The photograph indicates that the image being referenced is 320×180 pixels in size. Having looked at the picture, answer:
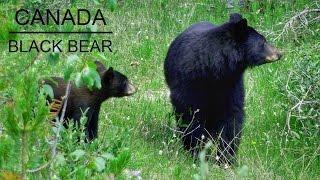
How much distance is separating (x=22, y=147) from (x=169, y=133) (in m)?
4.85

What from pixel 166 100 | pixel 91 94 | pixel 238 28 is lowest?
pixel 166 100

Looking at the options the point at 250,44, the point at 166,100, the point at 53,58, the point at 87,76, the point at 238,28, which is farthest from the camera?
the point at 166,100

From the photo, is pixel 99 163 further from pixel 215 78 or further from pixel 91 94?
pixel 215 78

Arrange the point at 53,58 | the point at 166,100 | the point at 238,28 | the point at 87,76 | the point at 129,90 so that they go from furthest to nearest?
the point at 166,100 < the point at 129,90 < the point at 238,28 < the point at 53,58 < the point at 87,76

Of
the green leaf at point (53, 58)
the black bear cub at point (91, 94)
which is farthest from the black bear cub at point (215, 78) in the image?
the green leaf at point (53, 58)

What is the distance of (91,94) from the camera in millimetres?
7477

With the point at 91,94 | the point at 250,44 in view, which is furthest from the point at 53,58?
the point at 250,44

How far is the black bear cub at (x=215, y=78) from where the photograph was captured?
746 cm

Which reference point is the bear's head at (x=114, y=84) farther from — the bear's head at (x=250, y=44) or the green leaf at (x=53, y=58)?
the green leaf at (x=53, y=58)

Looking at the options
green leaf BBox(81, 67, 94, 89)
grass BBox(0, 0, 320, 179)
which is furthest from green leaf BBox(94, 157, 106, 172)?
grass BBox(0, 0, 320, 179)

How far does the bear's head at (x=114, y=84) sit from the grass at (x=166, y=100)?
354 millimetres

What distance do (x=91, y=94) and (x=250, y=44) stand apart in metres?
1.58

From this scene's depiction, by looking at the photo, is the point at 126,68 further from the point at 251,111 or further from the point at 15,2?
the point at 15,2

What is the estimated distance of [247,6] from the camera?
1265cm
